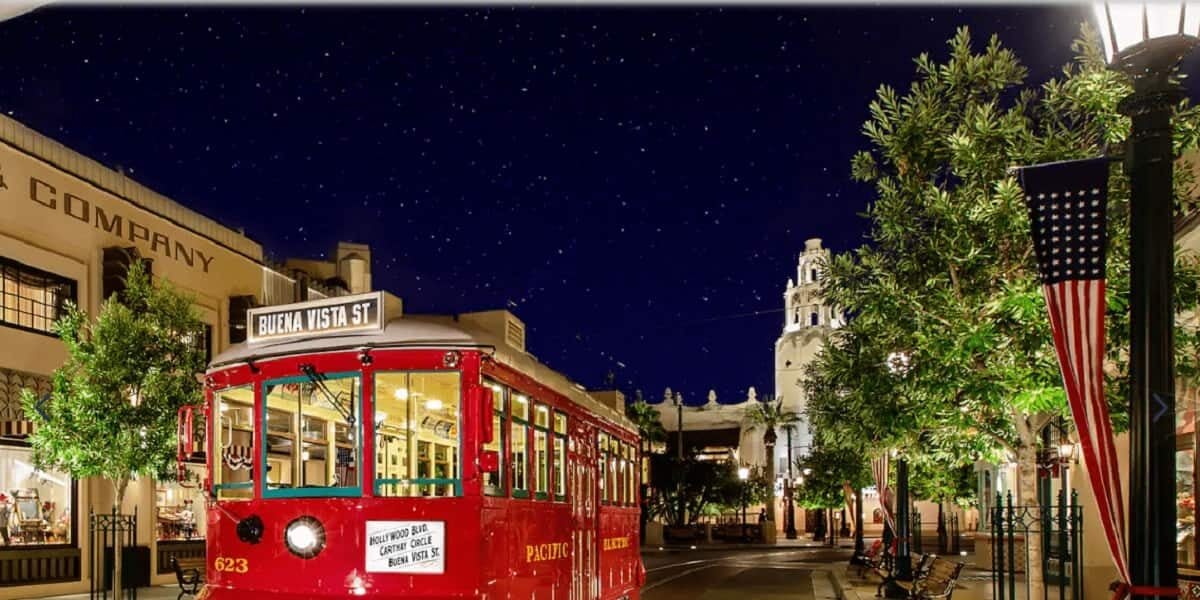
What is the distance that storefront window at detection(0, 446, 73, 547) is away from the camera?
792 inches

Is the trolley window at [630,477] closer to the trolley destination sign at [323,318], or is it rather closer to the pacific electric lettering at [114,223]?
the trolley destination sign at [323,318]

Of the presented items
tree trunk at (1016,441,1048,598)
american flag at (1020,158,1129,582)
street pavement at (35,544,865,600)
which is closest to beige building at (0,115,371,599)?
street pavement at (35,544,865,600)

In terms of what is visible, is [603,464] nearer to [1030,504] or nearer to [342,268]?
[1030,504]

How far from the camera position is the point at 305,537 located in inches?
357

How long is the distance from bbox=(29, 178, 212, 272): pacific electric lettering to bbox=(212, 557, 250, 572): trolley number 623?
13.9 m

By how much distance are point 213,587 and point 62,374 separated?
935 centimetres

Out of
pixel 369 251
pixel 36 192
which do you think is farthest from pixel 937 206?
pixel 369 251

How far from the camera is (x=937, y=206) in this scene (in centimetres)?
1048

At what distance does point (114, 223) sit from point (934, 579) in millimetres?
17039

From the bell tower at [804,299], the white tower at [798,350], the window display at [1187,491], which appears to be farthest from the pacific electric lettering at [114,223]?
the bell tower at [804,299]

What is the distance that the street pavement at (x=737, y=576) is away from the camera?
81.2 ft

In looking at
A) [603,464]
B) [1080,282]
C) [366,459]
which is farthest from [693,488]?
[1080,282]

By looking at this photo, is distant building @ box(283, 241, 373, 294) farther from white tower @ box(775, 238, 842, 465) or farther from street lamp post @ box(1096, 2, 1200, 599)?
white tower @ box(775, 238, 842, 465)

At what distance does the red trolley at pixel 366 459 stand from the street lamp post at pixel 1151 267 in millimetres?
4672
